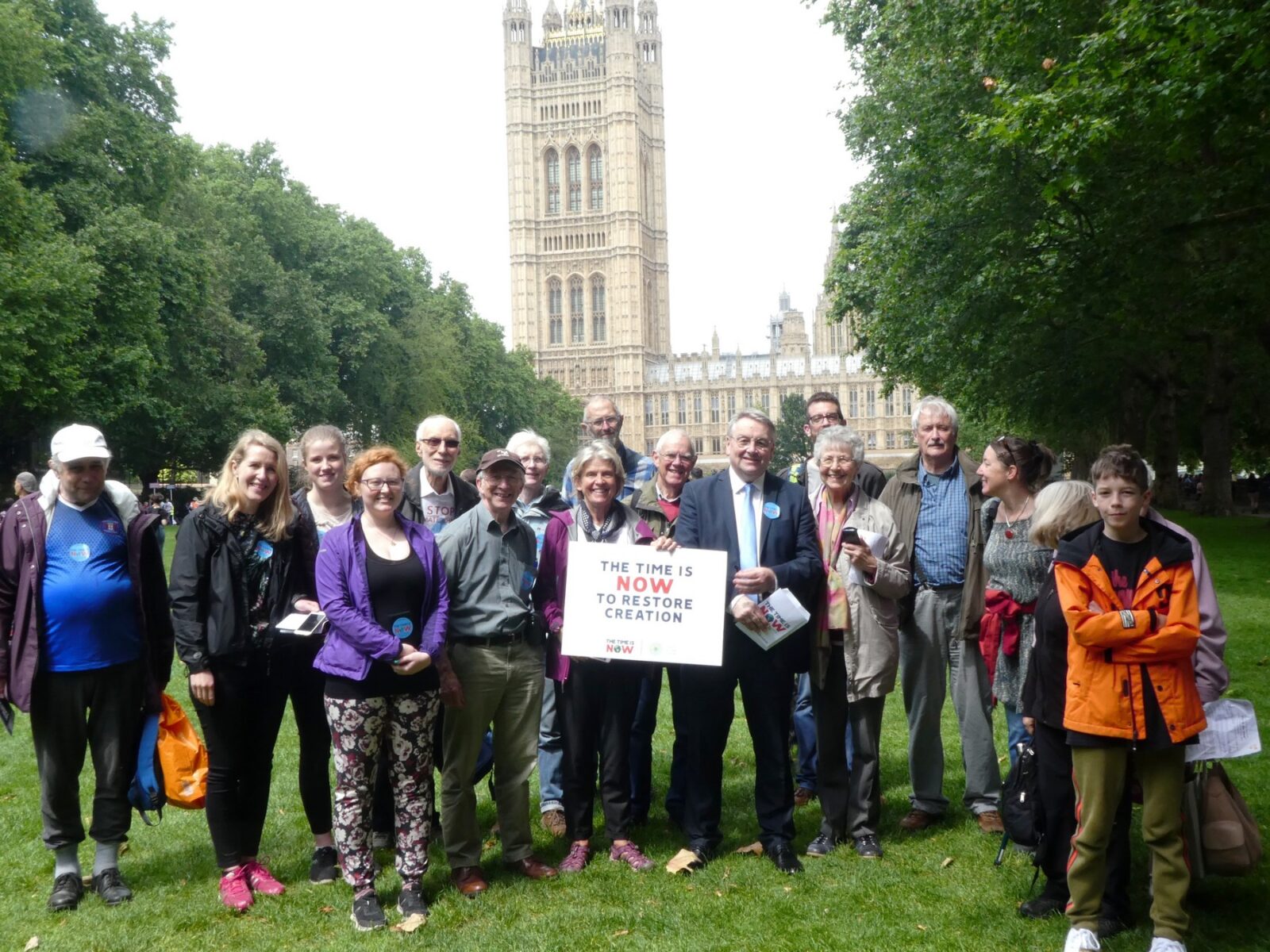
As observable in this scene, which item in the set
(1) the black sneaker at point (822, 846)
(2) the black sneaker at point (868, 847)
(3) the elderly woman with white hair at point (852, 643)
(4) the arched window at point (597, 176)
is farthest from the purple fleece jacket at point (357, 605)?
(4) the arched window at point (597, 176)

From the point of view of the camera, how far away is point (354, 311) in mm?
39188

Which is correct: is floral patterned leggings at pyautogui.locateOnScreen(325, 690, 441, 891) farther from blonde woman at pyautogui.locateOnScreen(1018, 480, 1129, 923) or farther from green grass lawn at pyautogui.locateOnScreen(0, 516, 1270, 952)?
blonde woman at pyautogui.locateOnScreen(1018, 480, 1129, 923)

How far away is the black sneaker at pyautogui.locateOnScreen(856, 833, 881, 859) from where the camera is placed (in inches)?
219

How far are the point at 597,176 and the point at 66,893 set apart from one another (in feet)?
351

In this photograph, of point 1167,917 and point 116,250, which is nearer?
point 1167,917

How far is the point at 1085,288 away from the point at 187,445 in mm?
21993

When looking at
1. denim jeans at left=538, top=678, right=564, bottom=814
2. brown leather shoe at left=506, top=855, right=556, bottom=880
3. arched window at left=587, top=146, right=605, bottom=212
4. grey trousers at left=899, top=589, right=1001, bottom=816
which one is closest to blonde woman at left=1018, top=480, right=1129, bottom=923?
grey trousers at left=899, top=589, right=1001, bottom=816

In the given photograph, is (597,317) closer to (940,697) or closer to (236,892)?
(940,697)

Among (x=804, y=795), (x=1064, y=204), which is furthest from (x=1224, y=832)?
(x=1064, y=204)

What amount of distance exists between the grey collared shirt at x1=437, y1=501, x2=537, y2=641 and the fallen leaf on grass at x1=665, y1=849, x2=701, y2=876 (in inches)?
49.6

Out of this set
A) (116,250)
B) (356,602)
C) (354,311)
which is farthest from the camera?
(354,311)

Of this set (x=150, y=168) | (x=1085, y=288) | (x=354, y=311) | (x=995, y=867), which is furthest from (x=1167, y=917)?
(x=354, y=311)

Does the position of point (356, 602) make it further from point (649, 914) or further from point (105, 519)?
point (649, 914)

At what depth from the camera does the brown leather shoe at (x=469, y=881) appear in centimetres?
Result: 528
